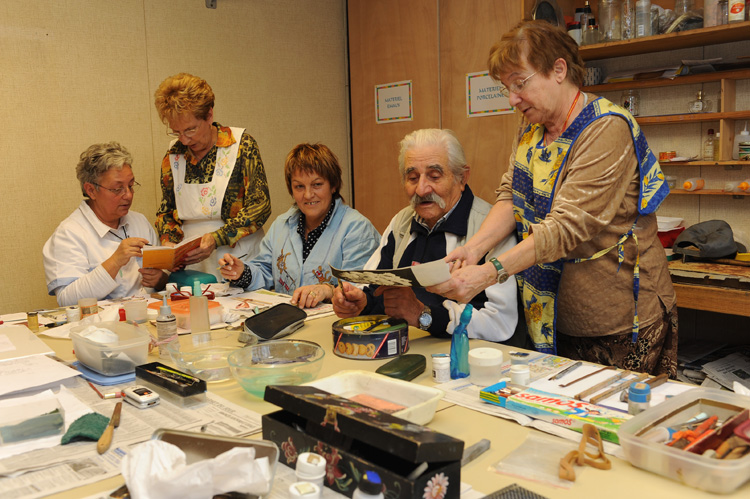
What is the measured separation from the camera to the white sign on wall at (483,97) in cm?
389

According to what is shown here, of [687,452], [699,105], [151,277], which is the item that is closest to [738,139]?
[699,105]

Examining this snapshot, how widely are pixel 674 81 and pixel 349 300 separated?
7.34ft

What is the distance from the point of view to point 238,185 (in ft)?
10.8

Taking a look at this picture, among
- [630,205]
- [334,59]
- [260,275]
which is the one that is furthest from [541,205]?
[334,59]

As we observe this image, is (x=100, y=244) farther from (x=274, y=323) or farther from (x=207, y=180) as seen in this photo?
(x=274, y=323)

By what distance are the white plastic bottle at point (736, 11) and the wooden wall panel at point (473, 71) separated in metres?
1.19

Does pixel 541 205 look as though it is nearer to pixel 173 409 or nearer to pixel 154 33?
pixel 173 409

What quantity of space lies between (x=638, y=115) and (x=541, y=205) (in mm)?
Answer: 1900

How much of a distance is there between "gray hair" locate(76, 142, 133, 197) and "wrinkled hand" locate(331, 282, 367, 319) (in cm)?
144

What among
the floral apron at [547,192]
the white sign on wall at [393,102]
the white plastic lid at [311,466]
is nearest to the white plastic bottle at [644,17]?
the floral apron at [547,192]

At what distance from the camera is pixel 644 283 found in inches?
78.1

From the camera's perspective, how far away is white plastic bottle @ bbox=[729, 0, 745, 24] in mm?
2893

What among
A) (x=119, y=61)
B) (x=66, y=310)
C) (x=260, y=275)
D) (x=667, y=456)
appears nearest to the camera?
(x=667, y=456)

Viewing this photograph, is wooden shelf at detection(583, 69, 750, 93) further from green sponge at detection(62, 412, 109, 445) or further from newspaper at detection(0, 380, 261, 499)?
green sponge at detection(62, 412, 109, 445)
